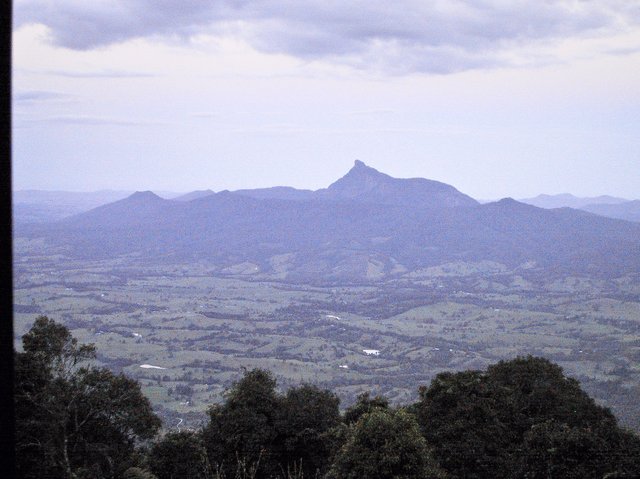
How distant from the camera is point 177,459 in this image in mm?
10875

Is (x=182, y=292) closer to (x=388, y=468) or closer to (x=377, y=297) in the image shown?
(x=377, y=297)

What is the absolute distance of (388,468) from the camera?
834cm

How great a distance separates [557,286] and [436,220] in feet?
170

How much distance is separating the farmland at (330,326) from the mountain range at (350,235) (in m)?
9.76

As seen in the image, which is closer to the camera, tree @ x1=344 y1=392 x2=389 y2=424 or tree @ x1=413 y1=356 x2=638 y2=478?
tree @ x1=413 y1=356 x2=638 y2=478

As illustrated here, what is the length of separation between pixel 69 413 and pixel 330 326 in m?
52.7

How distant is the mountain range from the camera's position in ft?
355

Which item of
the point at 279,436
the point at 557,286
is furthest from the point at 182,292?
the point at 279,436

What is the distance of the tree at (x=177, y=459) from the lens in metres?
10.9

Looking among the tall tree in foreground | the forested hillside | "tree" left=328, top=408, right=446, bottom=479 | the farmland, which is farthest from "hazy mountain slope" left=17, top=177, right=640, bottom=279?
"tree" left=328, top=408, right=446, bottom=479

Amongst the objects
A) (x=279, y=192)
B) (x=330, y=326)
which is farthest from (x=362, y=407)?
(x=279, y=192)

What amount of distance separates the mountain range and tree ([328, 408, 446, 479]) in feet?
297

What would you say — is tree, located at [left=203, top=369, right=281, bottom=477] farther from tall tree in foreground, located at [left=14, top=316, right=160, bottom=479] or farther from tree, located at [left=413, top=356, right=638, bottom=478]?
tree, located at [left=413, top=356, right=638, bottom=478]

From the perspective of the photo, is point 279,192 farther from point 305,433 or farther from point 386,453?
point 386,453
